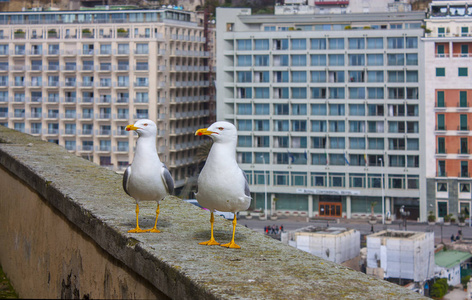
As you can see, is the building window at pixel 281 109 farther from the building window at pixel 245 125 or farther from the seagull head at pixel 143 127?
the seagull head at pixel 143 127

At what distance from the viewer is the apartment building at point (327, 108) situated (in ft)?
303

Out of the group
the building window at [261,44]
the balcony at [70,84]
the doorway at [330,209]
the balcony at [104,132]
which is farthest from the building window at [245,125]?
the balcony at [70,84]

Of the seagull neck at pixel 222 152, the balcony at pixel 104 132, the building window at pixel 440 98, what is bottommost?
the seagull neck at pixel 222 152

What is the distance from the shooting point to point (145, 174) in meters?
8.88

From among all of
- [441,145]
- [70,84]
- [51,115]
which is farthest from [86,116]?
Result: [441,145]

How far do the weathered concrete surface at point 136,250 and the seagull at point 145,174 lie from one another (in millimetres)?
353

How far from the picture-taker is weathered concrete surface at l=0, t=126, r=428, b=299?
6.84 metres

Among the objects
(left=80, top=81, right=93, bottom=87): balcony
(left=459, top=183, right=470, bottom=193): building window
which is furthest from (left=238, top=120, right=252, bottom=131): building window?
(left=459, top=183, right=470, bottom=193): building window

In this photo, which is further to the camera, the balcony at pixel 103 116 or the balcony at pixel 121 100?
the balcony at pixel 103 116

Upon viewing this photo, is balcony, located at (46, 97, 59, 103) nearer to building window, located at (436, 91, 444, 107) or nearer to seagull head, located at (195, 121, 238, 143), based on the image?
building window, located at (436, 91, 444, 107)

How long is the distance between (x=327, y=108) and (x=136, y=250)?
87.6m

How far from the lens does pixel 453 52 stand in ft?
301

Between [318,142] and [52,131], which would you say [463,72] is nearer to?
[318,142]

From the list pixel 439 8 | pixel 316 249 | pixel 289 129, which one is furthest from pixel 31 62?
pixel 316 249
